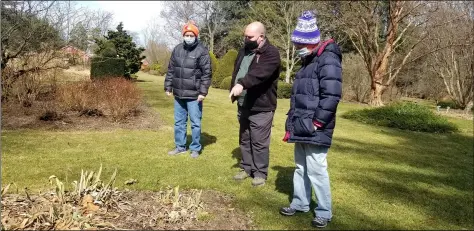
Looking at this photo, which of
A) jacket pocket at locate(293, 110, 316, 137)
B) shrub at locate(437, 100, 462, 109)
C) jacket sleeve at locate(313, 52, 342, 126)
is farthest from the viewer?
shrub at locate(437, 100, 462, 109)

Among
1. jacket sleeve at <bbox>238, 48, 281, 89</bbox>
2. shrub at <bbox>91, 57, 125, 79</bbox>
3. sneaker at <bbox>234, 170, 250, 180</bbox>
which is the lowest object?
sneaker at <bbox>234, 170, 250, 180</bbox>

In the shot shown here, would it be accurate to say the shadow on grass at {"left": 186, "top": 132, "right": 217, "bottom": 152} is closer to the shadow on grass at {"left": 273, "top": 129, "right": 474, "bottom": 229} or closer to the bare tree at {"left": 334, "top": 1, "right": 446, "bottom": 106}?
the shadow on grass at {"left": 273, "top": 129, "right": 474, "bottom": 229}

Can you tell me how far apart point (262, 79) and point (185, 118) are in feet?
6.53

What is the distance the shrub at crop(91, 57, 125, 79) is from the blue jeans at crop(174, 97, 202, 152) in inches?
448

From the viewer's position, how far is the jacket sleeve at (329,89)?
3166 millimetres

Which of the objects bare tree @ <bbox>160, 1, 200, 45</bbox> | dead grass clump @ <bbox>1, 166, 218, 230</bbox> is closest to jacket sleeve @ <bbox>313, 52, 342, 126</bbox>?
dead grass clump @ <bbox>1, 166, 218, 230</bbox>

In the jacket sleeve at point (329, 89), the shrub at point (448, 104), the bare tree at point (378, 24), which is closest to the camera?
the jacket sleeve at point (329, 89)

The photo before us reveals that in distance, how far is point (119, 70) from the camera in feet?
58.5

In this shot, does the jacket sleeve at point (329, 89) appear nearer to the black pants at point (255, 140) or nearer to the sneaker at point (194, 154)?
the black pants at point (255, 140)

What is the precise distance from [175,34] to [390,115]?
33.9 m

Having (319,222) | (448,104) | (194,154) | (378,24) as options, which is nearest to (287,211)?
(319,222)

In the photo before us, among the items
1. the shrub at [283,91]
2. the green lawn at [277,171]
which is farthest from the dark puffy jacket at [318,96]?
the shrub at [283,91]

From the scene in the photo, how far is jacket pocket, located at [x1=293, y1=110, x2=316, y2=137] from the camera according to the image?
3.29m

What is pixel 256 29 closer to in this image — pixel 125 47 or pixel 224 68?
pixel 125 47
